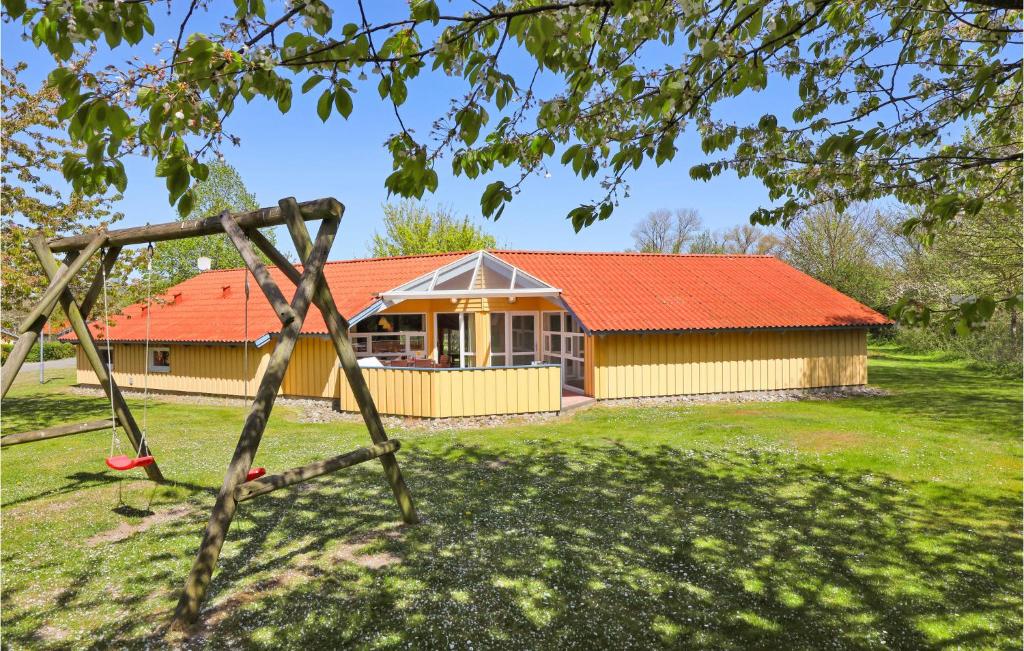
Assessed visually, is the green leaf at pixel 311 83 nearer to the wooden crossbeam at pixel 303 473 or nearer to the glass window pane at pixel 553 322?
the wooden crossbeam at pixel 303 473

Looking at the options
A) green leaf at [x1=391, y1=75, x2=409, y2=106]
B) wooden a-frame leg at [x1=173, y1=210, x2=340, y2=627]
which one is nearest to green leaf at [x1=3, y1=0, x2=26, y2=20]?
green leaf at [x1=391, y1=75, x2=409, y2=106]

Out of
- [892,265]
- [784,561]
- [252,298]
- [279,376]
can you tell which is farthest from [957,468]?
[892,265]

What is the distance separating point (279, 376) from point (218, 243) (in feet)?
157

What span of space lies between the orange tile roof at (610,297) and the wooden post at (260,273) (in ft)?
38.2

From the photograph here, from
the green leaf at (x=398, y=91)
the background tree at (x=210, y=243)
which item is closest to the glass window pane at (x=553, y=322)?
the green leaf at (x=398, y=91)

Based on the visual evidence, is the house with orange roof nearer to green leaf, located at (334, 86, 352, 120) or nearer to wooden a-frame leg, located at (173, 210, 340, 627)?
wooden a-frame leg, located at (173, 210, 340, 627)

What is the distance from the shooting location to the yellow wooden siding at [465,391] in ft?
46.0

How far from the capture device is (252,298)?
2009 centimetres

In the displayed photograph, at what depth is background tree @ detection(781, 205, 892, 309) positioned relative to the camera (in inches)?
1446

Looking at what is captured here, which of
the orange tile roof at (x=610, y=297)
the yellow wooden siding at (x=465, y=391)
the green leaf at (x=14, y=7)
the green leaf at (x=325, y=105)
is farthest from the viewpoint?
the orange tile roof at (x=610, y=297)

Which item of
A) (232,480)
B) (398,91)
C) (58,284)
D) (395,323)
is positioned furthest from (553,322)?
(398,91)

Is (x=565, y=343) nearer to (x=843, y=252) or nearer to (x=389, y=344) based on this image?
(x=389, y=344)

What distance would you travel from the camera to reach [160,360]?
822 inches

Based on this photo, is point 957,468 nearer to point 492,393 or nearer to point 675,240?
point 492,393
